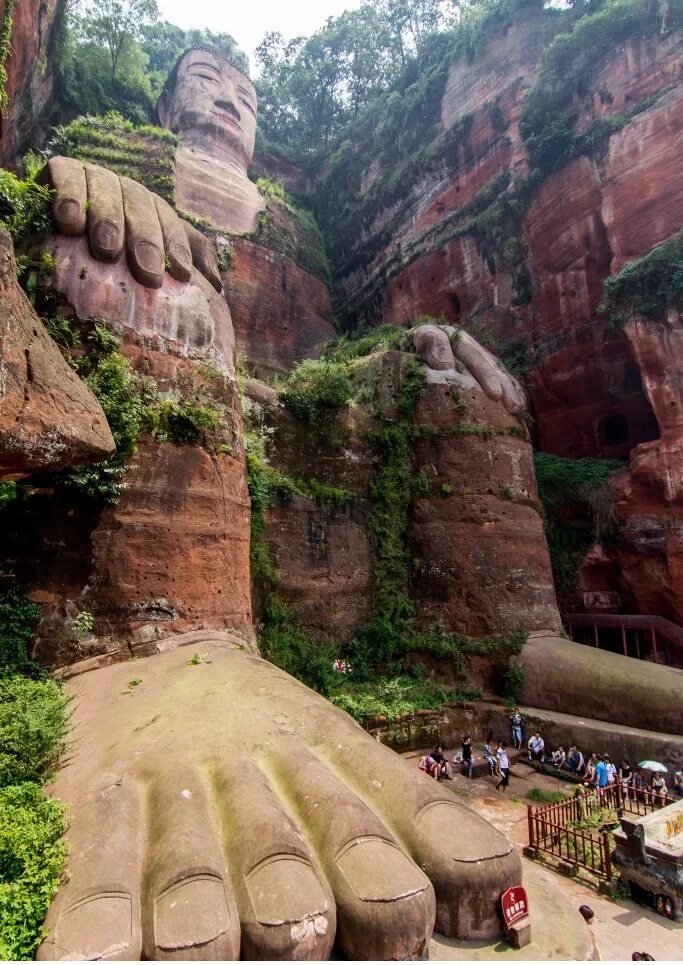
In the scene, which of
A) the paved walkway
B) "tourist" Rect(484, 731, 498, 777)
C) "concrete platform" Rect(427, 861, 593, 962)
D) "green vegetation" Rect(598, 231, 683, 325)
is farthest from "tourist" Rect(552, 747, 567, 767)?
"green vegetation" Rect(598, 231, 683, 325)

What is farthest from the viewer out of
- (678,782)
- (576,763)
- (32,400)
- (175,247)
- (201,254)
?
(576,763)

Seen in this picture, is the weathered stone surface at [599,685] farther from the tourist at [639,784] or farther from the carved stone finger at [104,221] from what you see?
the carved stone finger at [104,221]

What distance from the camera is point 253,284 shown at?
82.3ft

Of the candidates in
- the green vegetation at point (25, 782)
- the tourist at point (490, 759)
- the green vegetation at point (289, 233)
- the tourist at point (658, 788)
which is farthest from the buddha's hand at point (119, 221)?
the green vegetation at point (289, 233)

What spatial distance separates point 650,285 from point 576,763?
13.3 m

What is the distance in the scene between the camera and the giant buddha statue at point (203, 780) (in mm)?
3379

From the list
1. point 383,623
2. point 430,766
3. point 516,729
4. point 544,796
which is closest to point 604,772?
point 544,796

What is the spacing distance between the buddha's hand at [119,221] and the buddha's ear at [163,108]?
Answer: 23.5m

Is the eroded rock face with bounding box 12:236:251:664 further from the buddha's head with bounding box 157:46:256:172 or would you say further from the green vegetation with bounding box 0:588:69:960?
the buddha's head with bounding box 157:46:256:172

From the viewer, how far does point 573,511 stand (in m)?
18.3

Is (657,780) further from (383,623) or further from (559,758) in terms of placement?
(383,623)

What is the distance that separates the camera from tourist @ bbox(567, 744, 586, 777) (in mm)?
10828

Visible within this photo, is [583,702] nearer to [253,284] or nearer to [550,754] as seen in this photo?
[550,754]

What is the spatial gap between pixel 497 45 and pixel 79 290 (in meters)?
30.0
